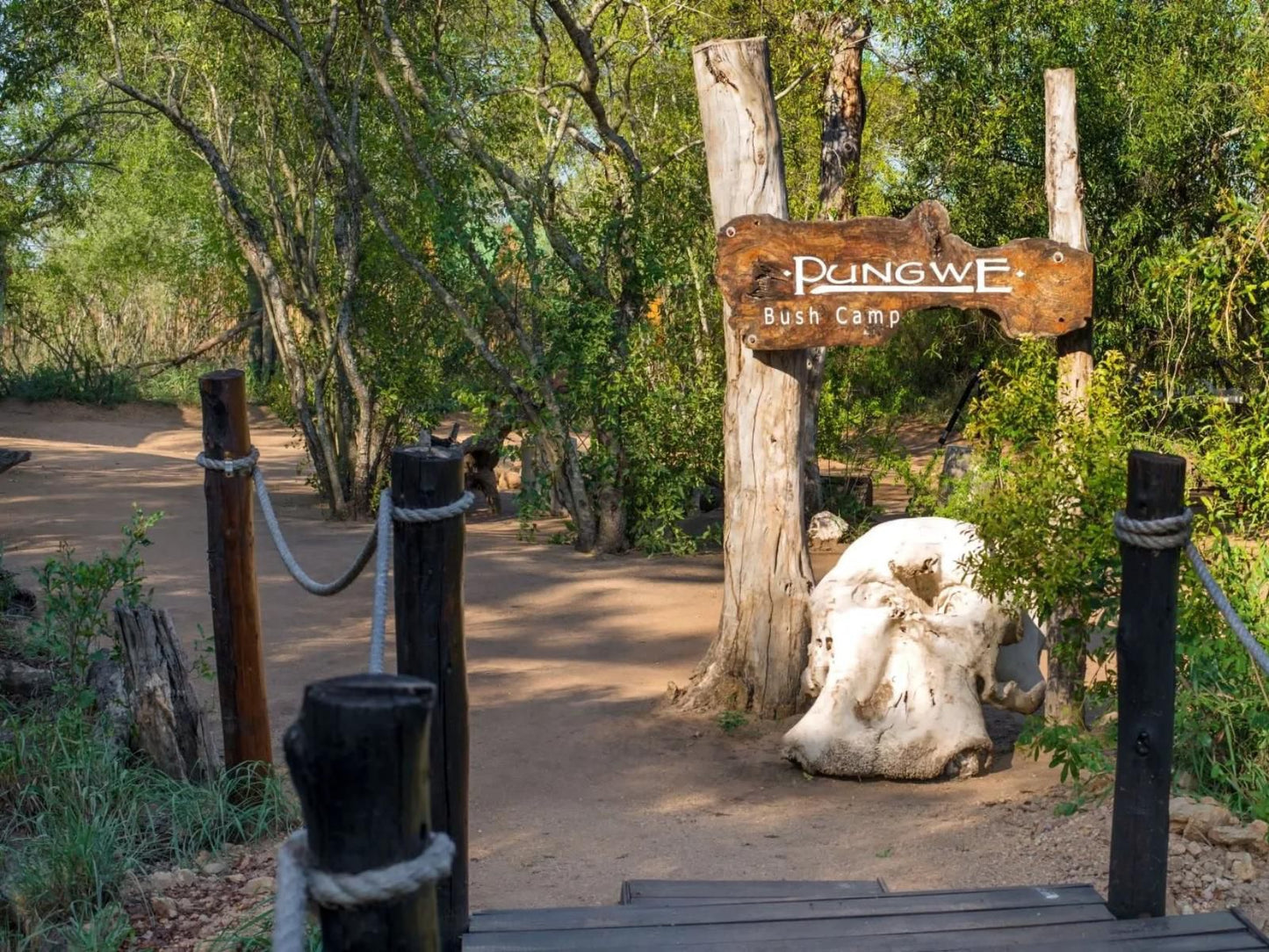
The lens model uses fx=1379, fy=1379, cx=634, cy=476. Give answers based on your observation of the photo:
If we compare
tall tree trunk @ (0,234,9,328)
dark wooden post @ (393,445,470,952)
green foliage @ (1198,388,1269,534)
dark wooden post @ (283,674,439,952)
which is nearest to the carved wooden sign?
green foliage @ (1198,388,1269,534)

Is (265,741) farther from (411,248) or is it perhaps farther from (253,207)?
(253,207)

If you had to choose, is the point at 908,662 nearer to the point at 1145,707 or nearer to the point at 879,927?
the point at 1145,707

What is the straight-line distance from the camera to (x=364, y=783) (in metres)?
1.79

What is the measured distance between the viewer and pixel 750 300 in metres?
6.55

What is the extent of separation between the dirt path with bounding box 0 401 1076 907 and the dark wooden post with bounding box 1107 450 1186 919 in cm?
119

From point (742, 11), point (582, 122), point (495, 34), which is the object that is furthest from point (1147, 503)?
point (582, 122)

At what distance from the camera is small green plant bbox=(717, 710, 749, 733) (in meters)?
6.98

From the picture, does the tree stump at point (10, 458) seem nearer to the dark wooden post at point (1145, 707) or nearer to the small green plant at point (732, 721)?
the small green plant at point (732, 721)

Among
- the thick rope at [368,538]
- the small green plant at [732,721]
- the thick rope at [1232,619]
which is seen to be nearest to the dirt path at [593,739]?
the small green plant at [732,721]

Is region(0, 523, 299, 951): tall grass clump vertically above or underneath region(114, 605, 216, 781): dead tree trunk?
underneath

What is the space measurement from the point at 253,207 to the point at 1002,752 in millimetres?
12735

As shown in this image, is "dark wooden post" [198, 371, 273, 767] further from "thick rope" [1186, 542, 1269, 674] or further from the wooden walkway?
"thick rope" [1186, 542, 1269, 674]

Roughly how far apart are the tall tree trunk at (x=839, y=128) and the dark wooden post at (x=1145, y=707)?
8.40m

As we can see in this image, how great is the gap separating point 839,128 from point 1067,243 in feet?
19.4
